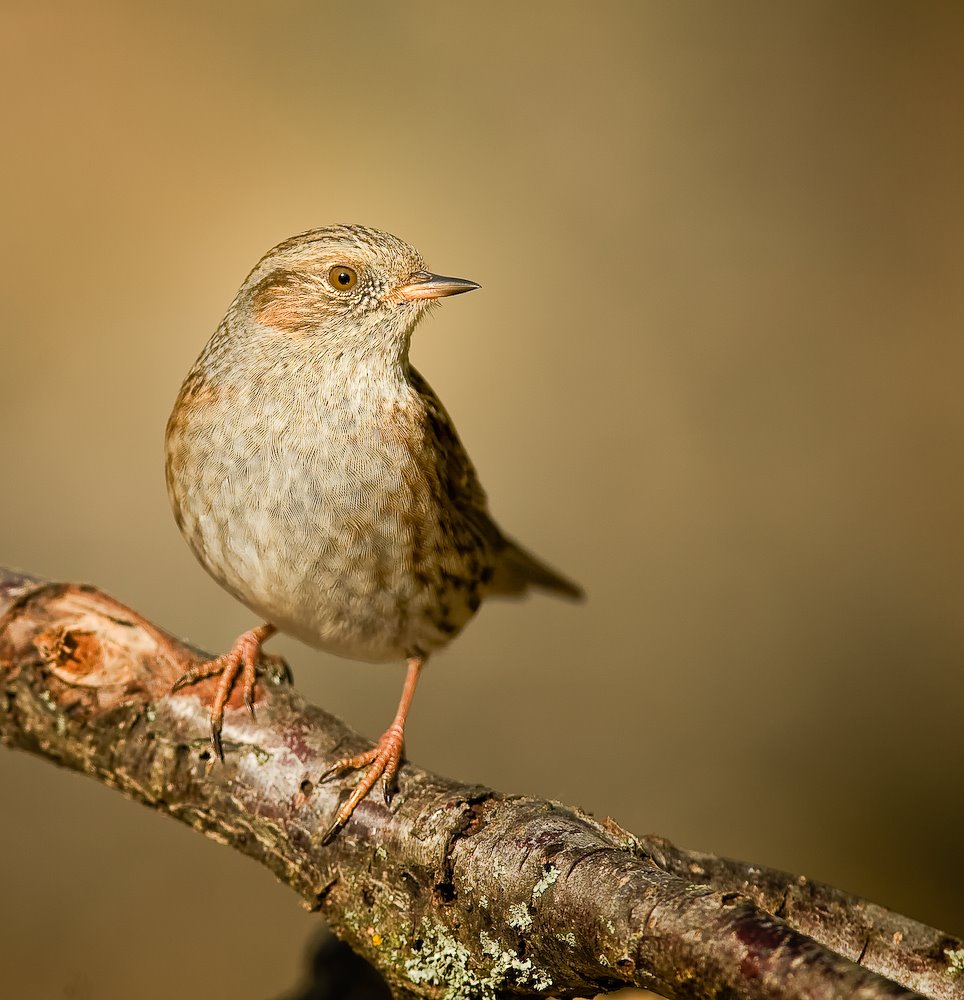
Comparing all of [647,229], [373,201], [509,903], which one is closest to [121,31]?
[373,201]

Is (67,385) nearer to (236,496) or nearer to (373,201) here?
(373,201)

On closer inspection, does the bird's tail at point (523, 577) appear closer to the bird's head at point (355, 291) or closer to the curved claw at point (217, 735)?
the bird's head at point (355, 291)

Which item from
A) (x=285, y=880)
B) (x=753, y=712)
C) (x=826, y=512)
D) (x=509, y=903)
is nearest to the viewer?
(x=509, y=903)

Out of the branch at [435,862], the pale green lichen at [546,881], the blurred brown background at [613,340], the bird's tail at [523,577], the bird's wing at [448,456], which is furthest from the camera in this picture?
the blurred brown background at [613,340]

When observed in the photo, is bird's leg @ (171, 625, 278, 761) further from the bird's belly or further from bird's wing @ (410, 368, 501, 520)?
bird's wing @ (410, 368, 501, 520)

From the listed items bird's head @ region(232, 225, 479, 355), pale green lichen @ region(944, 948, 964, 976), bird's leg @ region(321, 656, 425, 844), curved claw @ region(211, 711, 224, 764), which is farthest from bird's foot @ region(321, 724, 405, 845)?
pale green lichen @ region(944, 948, 964, 976)

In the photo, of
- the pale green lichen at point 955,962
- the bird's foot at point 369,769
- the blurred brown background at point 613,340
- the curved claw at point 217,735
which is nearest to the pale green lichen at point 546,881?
the bird's foot at point 369,769
